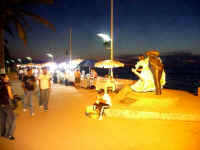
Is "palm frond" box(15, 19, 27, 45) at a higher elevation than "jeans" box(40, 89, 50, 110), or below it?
higher

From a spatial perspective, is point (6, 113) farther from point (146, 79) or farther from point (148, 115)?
point (146, 79)

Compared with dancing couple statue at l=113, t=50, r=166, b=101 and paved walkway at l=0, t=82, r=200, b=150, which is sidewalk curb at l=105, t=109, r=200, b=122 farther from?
dancing couple statue at l=113, t=50, r=166, b=101

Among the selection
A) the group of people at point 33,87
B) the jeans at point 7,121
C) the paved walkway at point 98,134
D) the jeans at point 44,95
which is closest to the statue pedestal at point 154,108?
the paved walkway at point 98,134

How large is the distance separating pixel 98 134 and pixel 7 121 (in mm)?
2712

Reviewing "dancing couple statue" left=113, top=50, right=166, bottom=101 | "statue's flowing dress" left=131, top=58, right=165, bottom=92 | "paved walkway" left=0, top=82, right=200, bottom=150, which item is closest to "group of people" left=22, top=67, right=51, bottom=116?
"paved walkway" left=0, top=82, right=200, bottom=150

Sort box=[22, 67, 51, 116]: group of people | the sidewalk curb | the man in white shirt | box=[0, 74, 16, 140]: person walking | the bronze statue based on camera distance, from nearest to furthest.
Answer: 1. box=[0, 74, 16, 140]: person walking
2. the sidewalk curb
3. box=[22, 67, 51, 116]: group of people
4. the man in white shirt
5. the bronze statue

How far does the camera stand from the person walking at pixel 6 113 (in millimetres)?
4863

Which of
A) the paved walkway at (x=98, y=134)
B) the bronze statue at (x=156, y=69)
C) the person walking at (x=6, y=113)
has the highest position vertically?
the bronze statue at (x=156, y=69)

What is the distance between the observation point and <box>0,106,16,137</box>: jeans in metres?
4.89

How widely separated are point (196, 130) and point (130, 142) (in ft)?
8.16

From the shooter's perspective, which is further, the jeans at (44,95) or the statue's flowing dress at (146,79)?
the statue's flowing dress at (146,79)

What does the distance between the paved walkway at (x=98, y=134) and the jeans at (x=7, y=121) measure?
0.86 ft

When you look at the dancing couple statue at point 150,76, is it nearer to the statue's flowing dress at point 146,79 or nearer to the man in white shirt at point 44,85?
the statue's flowing dress at point 146,79

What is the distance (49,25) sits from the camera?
11.0 m
